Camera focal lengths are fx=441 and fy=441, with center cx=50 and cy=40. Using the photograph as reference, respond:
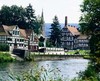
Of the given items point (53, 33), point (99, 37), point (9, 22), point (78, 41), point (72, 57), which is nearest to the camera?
point (99, 37)

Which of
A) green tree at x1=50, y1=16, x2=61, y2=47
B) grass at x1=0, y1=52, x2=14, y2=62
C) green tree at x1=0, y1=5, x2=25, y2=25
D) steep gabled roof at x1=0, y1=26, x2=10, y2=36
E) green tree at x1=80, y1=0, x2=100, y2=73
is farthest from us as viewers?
green tree at x1=50, y1=16, x2=61, y2=47

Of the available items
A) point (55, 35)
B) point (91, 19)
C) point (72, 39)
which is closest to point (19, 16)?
point (55, 35)

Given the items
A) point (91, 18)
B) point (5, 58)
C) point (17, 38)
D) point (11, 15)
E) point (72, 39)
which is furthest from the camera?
point (72, 39)

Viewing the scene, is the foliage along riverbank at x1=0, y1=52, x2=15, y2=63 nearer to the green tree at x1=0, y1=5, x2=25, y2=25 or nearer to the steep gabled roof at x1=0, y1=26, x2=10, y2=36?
the steep gabled roof at x1=0, y1=26, x2=10, y2=36

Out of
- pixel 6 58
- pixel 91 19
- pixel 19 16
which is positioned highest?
pixel 19 16

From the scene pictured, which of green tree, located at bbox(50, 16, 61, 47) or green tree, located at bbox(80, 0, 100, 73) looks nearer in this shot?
green tree, located at bbox(80, 0, 100, 73)

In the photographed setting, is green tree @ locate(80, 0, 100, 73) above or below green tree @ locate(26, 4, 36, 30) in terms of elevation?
below

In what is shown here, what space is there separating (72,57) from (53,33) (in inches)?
1145

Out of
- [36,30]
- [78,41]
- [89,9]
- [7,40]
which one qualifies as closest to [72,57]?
[7,40]

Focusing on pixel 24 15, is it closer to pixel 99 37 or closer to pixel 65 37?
pixel 65 37

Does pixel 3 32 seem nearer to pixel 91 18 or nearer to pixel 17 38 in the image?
pixel 17 38

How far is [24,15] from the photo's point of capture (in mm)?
121438

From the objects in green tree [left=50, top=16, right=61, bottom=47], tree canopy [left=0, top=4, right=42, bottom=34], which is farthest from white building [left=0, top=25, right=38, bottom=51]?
green tree [left=50, top=16, right=61, bottom=47]

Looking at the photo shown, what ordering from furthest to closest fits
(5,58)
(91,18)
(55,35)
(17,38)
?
(55,35), (17,38), (5,58), (91,18)
